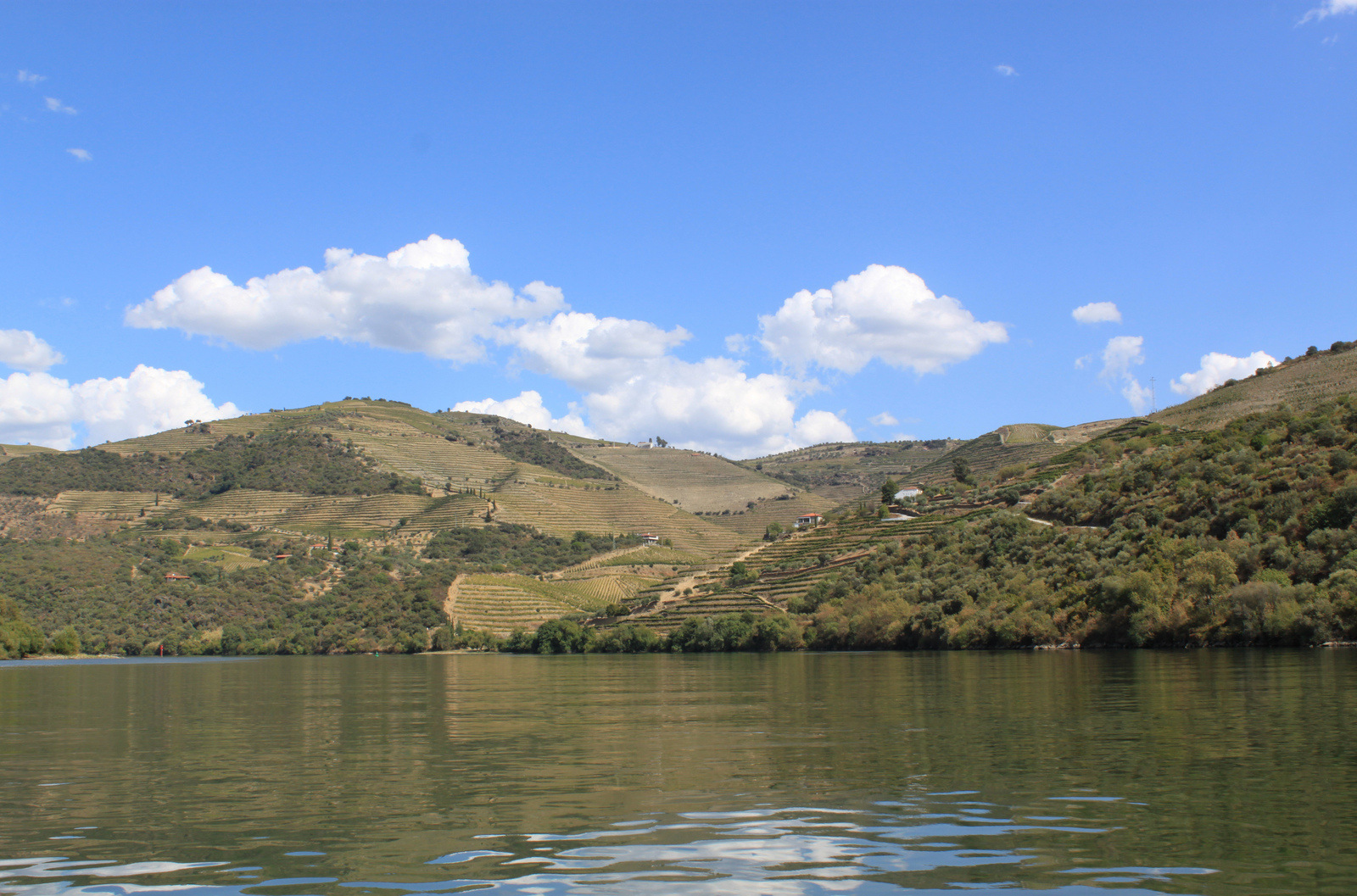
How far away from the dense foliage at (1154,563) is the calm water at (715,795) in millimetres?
31116

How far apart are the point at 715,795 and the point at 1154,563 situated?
66.4 meters

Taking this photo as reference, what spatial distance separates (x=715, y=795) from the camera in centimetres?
1709

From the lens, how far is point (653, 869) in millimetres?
11867

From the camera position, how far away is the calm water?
1166 cm

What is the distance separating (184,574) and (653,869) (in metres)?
162

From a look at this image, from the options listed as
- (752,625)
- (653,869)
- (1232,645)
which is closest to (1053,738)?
(653,869)

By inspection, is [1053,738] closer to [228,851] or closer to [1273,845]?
[1273,845]

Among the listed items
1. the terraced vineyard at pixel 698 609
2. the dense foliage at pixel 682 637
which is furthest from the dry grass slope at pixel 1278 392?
the dense foliage at pixel 682 637

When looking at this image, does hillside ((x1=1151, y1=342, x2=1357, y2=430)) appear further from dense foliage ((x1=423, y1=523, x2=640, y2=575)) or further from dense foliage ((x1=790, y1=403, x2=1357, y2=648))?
dense foliage ((x1=423, y1=523, x2=640, y2=575))

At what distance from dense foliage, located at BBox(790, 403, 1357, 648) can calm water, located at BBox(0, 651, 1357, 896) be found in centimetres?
3112

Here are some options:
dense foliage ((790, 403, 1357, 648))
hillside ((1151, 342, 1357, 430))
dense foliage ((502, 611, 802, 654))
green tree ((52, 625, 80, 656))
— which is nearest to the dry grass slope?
hillside ((1151, 342, 1357, 430))

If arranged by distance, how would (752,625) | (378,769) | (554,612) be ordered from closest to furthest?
1. (378,769)
2. (752,625)
3. (554,612)

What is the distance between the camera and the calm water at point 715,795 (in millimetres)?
11664

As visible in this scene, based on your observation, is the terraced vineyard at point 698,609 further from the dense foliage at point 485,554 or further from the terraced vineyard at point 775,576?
the dense foliage at point 485,554
